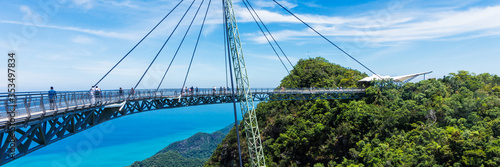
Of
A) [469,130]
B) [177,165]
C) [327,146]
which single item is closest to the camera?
[469,130]

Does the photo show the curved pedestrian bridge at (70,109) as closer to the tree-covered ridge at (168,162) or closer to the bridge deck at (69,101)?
the bridge deck at (69,101)

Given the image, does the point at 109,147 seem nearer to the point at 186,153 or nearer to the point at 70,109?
the point at 186,153

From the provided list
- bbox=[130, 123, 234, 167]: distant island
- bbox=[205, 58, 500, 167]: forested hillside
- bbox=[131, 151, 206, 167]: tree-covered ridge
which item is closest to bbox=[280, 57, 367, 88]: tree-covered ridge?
bbox=[205, 58, 500, 167]: forested hillside

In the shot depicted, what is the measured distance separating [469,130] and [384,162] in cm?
736

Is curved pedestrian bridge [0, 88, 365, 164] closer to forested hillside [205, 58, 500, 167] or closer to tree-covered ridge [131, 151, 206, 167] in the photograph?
forested hillside [205, 58, 500, 167]

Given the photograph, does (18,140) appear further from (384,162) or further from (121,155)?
(121,155)

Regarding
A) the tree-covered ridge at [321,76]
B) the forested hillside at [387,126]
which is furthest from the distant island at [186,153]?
the tree-covered ridge at [321,76]

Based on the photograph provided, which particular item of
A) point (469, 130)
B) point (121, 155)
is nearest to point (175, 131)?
point (121, 155)

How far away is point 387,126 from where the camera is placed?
103 feet

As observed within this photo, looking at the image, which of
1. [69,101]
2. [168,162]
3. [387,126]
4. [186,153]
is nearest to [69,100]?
[69,101]

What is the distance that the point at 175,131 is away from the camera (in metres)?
189

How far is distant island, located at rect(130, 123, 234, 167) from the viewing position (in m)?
97.6

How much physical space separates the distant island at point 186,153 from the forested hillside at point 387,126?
55637 mm

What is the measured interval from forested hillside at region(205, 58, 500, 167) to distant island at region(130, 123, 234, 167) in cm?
5564
